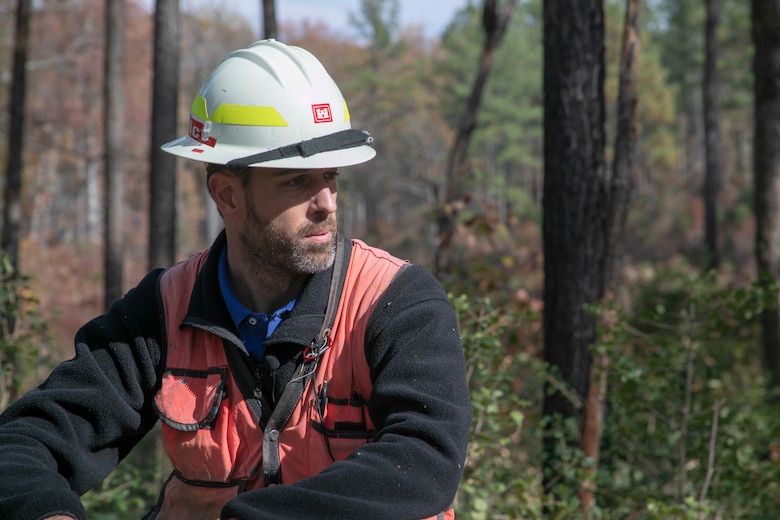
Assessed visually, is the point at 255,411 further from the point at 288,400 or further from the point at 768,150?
the point at 768,150

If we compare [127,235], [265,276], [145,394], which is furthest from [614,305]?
[127,235]

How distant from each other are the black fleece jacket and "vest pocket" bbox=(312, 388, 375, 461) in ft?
0.31

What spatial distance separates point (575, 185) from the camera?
15.9ft

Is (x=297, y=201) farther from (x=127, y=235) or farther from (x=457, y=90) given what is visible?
(x=457, y=90)

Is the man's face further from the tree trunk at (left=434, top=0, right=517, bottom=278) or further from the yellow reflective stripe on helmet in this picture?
the tree trunk at (left=434, top=0, right=517, bottom=278)

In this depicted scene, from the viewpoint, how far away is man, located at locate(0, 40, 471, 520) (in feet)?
7.16

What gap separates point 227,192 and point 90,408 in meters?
0.79

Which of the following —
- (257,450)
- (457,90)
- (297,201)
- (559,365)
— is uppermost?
(457,90)

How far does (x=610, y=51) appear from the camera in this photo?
123 feet

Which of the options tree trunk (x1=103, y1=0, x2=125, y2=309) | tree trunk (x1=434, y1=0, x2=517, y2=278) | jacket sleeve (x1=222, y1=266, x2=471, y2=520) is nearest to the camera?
jacket sleeve (x1=222, y1=266, x2=471, y2=520)

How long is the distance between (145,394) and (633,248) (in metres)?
40.1

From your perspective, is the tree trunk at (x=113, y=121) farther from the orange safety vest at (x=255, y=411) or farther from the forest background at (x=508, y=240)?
the orange safety vest at (x=255, y=411)

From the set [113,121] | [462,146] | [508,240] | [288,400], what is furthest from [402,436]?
[113,121]

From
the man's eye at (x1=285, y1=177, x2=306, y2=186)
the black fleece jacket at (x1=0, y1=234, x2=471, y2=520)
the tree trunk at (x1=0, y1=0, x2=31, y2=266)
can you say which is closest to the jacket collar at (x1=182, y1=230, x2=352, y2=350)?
the black fleece jacket at (x1=0, y1=234, x2=471, y2=520)
